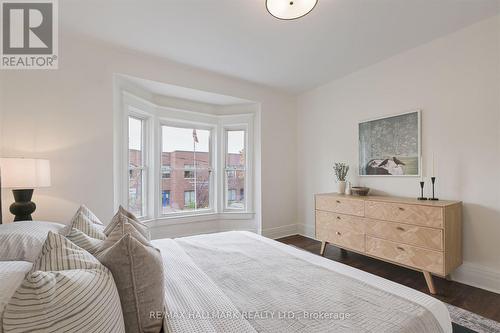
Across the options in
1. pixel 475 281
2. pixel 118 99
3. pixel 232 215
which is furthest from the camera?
pixel 232 215

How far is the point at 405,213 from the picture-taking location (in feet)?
7.48

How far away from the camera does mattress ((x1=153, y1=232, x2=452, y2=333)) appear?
0.91 metres

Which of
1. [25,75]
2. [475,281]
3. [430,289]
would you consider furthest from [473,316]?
[25,75]

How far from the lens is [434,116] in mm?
2523

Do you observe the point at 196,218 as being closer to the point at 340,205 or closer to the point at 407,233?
the point at 340,205

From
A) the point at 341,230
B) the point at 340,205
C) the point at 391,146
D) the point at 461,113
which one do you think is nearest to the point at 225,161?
the point at 340,205

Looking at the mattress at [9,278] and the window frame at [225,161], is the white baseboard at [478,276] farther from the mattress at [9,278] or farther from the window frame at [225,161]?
the mattress at [9,278]

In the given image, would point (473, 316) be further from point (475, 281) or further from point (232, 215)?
point (232, 215)

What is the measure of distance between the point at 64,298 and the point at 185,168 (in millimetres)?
3248

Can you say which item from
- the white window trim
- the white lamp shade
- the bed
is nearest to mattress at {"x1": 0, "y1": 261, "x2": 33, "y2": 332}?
the bed

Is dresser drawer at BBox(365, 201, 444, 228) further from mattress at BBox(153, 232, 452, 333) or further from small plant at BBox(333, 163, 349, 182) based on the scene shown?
mattress at BBox(153, 232, 452, 333)

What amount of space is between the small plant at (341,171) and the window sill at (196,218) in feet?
5.10

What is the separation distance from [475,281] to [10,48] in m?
4.96

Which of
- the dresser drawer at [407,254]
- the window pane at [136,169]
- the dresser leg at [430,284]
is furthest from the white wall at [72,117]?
the dresser leg at [430,284]
